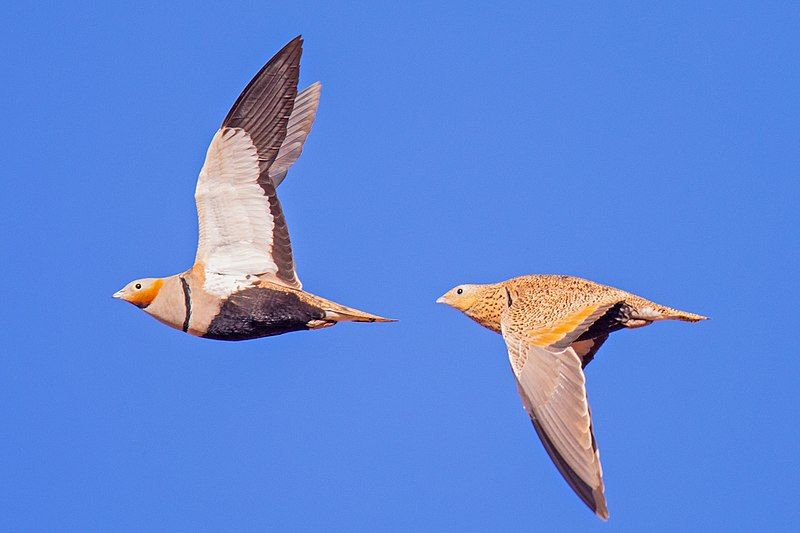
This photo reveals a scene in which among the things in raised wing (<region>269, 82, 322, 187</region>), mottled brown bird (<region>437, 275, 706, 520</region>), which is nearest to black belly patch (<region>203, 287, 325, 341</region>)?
raised wing (<region>269, 82, 322, 187</region>)

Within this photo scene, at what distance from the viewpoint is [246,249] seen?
17.7m

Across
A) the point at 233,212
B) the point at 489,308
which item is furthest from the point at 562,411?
the point at 233,212

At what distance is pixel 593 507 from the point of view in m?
15.0

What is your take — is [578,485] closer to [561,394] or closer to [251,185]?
[561,394]

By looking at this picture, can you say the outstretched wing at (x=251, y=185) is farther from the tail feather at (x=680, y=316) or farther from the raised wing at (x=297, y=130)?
the tail feather at (x=680, y=316)

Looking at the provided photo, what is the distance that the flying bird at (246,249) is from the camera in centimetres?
1720

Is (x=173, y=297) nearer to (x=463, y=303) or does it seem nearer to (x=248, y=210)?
(x=248, y=210)

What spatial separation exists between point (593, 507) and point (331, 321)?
3702mm

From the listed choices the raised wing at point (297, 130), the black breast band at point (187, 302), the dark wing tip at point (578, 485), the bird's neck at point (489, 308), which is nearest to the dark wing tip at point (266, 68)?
the raised wing at point (297, 130)

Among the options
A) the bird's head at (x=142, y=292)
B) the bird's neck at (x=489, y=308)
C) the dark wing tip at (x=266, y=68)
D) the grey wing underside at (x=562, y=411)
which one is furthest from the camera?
the bird's neck at (x=489, y=308)

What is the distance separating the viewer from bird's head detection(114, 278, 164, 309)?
1764 centimetres

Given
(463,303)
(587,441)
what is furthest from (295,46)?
(587,441)

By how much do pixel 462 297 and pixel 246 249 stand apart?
2.49m

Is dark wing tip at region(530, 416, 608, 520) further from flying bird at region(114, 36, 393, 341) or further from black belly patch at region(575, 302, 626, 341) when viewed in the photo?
flying bird at region(114, 36, 393, 341)
